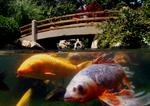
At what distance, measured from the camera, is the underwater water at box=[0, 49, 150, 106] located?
684 cm

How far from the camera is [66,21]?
22188 mm

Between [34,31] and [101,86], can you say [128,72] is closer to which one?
[101,86]

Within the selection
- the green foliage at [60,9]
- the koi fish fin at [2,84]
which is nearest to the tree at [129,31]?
the koi fish fin at [2,84]

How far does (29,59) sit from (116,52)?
4.92 feet

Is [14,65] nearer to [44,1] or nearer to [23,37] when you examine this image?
[23,37]

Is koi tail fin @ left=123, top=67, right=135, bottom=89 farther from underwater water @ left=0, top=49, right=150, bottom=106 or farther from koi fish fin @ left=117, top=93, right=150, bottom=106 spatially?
koi fish fin @ left=117, top=93, right=150, bottom=106

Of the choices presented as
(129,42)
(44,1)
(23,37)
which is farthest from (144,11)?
(44,1)

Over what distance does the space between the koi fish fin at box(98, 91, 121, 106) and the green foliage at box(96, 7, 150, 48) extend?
8450mm

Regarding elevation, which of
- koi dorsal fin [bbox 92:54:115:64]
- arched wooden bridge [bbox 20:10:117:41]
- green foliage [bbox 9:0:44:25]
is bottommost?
koi dorsal fin [bbox 92:54:115:64]

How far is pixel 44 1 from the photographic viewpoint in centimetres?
3127

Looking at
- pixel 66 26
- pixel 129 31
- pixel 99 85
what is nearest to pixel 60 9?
pixel 66 26

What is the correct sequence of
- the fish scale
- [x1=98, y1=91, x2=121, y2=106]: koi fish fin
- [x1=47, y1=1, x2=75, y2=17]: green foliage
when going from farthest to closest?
1. [x1=47, y1=1, x2=75, y2=17]: green foliage
2. the fish scale
3. [x1=98, y1=91, x2=121, y2=106]: koi fish fin

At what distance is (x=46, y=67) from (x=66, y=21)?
1495 centimetres

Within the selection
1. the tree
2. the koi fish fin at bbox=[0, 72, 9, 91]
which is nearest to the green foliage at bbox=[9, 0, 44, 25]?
the tree
